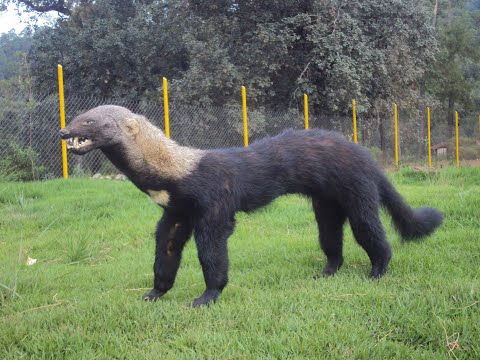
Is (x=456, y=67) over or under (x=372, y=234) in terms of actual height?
over

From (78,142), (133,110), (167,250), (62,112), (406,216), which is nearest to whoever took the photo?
(78,142)

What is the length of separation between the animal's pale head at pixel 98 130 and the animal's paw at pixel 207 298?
1203 millimetres

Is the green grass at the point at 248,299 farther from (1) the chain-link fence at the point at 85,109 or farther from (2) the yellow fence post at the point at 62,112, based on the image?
(1) the chain-link fence at the point at 85,109

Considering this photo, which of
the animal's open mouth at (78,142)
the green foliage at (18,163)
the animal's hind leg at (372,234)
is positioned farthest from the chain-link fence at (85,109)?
the animal's hind leg at (372,234)

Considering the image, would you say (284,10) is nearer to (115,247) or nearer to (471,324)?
(115,247)

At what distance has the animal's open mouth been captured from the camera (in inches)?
127

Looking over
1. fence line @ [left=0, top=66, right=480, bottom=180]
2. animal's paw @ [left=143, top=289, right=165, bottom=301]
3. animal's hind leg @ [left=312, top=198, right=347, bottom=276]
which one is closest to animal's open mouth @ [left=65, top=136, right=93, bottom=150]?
animal's paw @ [left=143, top=289, right=165, bottom=301]

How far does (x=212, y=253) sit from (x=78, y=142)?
3.81 feet

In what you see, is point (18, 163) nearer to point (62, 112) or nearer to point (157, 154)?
point (62, 112)

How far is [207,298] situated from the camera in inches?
142

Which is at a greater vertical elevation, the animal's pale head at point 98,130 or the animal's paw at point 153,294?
the animal's pale head at point 98,130

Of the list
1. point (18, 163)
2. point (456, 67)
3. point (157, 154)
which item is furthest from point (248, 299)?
point (456, 67)

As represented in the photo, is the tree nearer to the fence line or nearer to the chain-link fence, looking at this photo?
the fence line

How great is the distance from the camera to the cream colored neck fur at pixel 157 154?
344 cm
